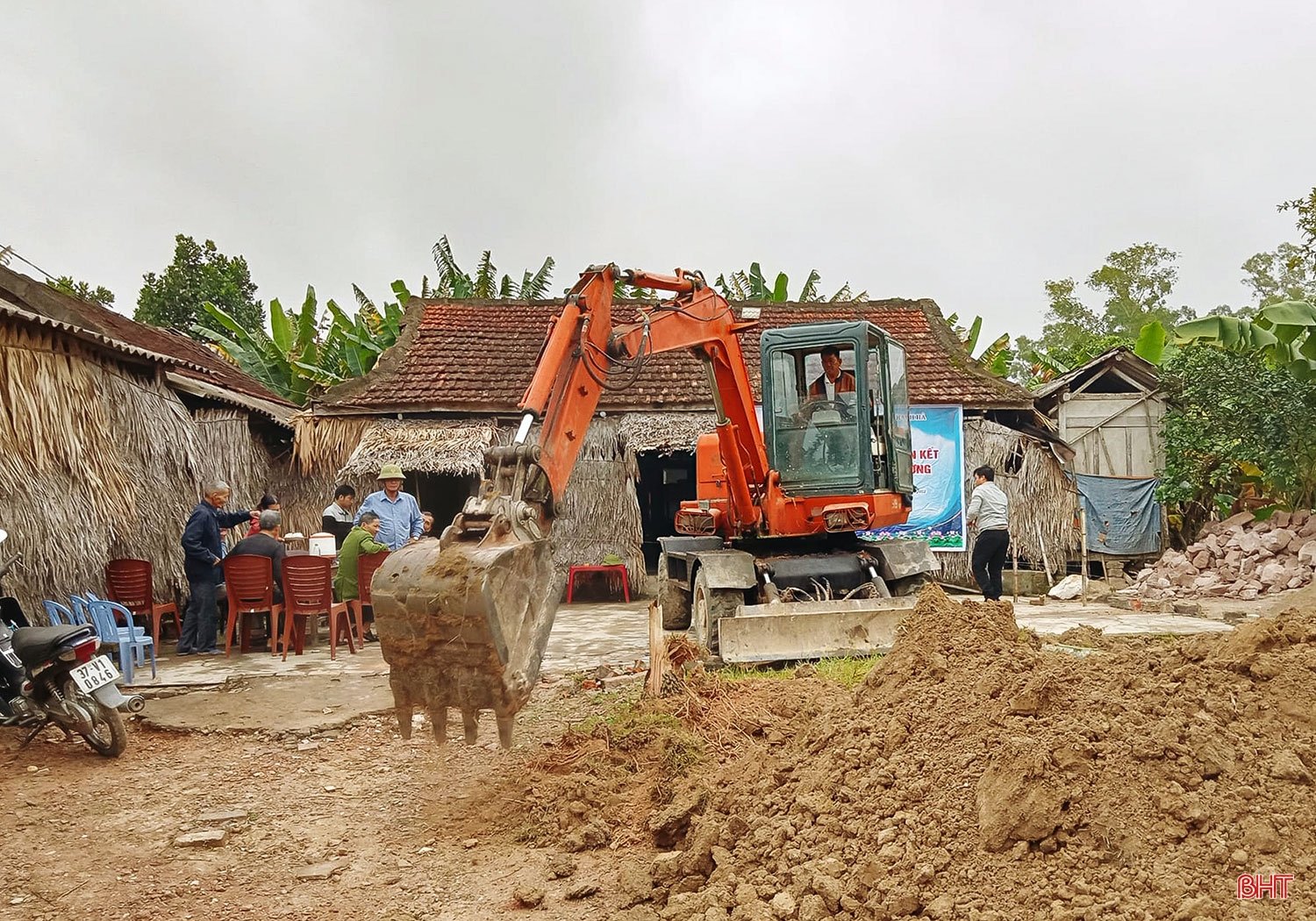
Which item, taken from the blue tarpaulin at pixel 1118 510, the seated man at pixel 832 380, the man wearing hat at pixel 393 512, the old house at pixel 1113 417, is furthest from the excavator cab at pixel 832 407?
the old house at pixel 1113 417

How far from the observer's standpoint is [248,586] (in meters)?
8.80

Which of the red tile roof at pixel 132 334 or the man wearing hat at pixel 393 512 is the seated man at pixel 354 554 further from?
the red tile roof at pixel 132 334

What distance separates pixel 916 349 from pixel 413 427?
339 inches

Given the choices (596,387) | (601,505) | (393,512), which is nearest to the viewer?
Result: (596,387)

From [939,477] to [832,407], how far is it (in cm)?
720

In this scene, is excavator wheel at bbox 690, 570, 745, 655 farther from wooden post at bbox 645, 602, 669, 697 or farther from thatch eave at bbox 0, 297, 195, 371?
thatch eave at bbox 0, 297, 195, 371

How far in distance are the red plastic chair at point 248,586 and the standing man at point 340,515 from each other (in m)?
2.62

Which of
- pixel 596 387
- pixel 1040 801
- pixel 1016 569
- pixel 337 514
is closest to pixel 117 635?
pixel 337 514

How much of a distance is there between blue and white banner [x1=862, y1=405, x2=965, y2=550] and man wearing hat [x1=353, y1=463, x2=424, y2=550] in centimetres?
768

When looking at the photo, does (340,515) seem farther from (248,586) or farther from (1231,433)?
(1231,433)

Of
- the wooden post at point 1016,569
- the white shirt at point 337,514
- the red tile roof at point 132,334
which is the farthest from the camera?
the wooden post at point 1016,569

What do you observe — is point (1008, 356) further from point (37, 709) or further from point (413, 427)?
point (37, 709)

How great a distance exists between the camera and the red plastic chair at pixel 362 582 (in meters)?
9.10

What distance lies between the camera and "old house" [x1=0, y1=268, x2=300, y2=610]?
780 cm
